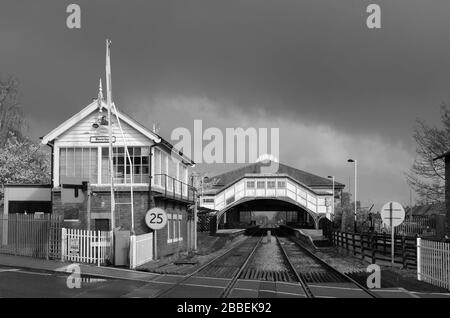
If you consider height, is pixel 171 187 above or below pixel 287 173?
below

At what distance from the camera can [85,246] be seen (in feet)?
71.5

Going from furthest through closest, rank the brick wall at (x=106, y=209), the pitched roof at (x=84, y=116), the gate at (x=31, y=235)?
the pitched roof at (x=84, y=116), the brick wall at (x=106, y=209), the gate at (x=31, y=235)

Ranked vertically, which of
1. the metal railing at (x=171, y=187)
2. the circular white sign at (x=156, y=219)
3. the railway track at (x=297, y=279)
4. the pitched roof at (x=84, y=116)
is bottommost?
the railway track at (x=297, y=279)

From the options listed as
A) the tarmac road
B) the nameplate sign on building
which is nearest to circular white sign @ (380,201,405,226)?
the tarmac road

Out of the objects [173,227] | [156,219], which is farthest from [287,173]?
[156,219]

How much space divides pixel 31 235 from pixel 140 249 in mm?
4790

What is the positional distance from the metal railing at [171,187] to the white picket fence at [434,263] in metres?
12.8

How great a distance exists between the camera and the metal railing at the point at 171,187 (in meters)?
27.8

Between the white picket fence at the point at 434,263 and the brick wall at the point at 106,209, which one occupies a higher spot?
the brick wall at the point at 106,209

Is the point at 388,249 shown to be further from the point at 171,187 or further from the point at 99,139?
the point at 99,139

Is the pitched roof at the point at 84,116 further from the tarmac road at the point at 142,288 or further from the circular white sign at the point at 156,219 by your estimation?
the tarmac road at the point at 142,288

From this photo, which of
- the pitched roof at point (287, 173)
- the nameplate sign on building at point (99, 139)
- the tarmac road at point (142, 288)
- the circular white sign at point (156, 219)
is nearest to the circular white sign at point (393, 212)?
the tarmac road at point (142, 288)

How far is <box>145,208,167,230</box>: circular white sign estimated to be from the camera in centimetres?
2259
